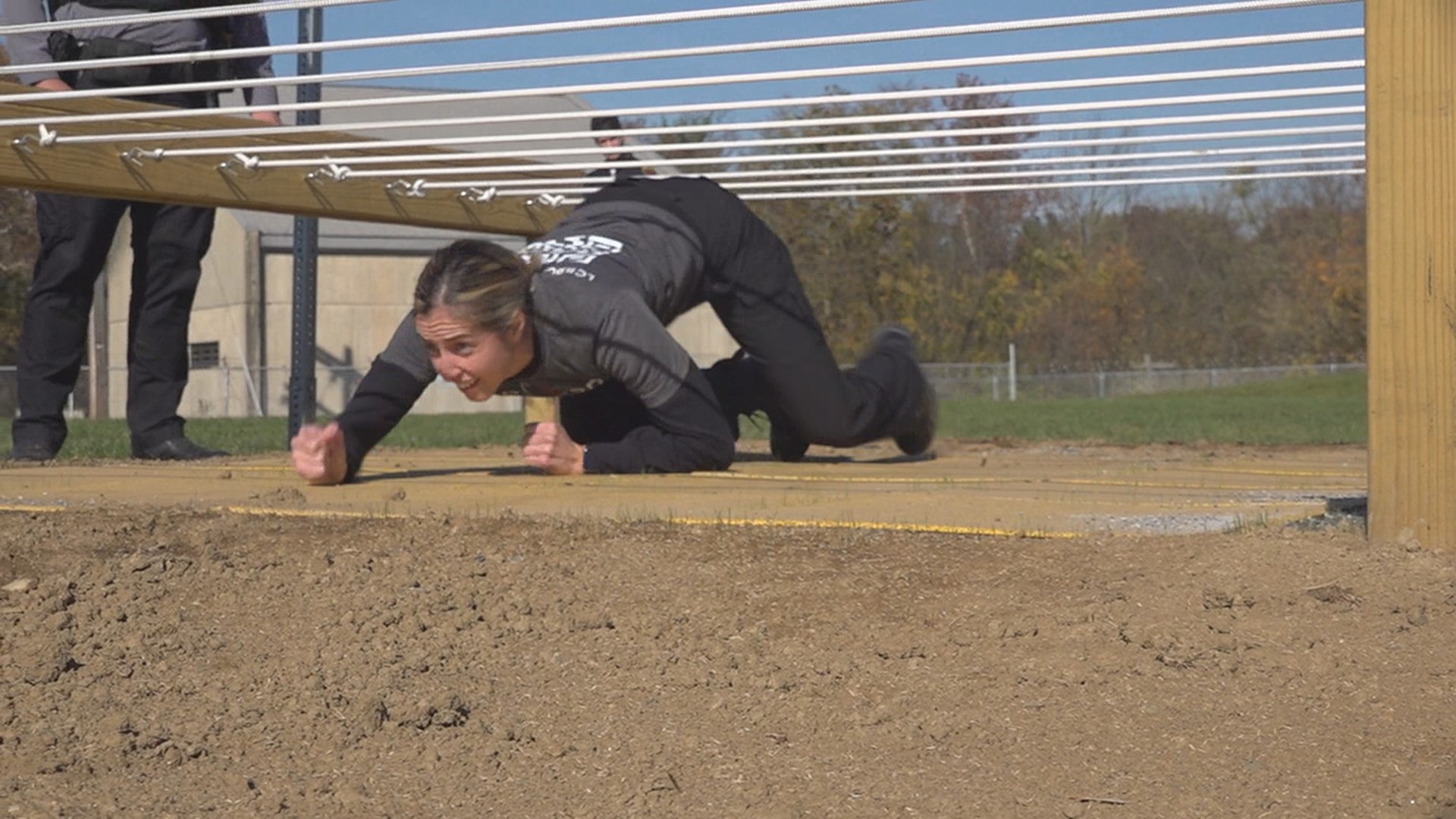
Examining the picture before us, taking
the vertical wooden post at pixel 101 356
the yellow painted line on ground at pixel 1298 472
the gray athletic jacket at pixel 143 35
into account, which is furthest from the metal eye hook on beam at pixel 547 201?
the vertical wooden post at pixel 101 356

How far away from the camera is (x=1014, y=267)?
3809 cm

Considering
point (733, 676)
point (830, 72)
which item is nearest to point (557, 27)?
point (830, 72)

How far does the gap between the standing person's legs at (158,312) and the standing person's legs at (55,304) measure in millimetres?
207

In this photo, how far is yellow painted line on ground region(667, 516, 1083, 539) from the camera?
296 centimetres

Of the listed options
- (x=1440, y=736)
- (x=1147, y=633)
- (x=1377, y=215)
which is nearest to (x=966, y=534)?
(x=1147, y=633)

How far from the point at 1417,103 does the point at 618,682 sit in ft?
5.45

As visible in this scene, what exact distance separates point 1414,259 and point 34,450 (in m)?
4.56

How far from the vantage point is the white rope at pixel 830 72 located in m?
3.16

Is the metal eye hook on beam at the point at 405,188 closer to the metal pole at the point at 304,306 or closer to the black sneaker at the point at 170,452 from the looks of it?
the black sneaker at the point at 170,452

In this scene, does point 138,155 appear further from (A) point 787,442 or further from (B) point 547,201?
(A) point 787,442

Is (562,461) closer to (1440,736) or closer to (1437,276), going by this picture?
(1437,276)

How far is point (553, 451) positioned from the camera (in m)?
4.30

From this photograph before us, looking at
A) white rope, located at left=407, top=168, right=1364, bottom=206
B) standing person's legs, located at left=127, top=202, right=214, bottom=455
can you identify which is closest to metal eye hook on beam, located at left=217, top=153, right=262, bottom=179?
standing person's legs, located at left=127, top=202, right=214, bottom=455

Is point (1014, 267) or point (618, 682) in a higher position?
point (1014, 267)
